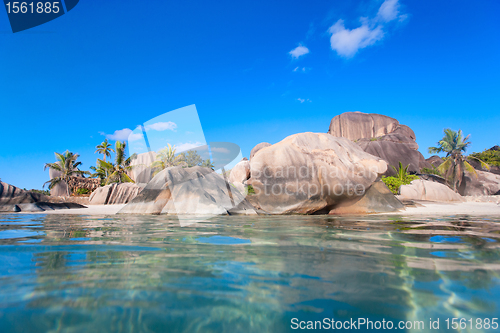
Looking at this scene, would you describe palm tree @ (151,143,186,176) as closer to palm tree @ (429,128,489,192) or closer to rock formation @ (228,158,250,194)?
rock formation @ (228,158,250,194)

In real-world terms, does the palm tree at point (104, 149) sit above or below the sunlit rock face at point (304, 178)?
above

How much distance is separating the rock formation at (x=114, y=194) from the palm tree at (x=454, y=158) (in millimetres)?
26420

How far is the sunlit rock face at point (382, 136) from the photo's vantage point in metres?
29.5

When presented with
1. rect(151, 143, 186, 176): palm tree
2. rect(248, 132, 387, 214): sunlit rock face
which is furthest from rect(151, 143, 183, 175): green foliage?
rect(248, 132, 387, 214): sunlit rock face

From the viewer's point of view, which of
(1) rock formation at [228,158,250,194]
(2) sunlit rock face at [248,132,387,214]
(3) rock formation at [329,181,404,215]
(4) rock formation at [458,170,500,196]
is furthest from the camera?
(4) rock formation at [458,170,500,196]

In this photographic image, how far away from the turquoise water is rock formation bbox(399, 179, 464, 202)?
51.3 ft

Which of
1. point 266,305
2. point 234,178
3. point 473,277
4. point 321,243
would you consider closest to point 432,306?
point 473,277

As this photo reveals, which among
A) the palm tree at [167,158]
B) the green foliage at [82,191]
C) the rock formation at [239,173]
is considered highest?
the palm tree at [167,158]

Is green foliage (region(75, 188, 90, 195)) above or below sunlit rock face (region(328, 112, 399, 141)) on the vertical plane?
below

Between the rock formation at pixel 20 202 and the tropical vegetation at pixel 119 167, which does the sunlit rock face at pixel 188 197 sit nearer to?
the rock formation at pixel 20 202

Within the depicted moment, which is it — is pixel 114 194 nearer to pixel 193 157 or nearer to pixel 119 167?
pixel 119 167

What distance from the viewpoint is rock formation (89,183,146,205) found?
15234 mm

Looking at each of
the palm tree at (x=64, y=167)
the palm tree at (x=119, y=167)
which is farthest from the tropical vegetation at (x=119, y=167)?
the palm tree at (x=64, y=167)

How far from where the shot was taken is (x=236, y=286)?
3.49 ft
